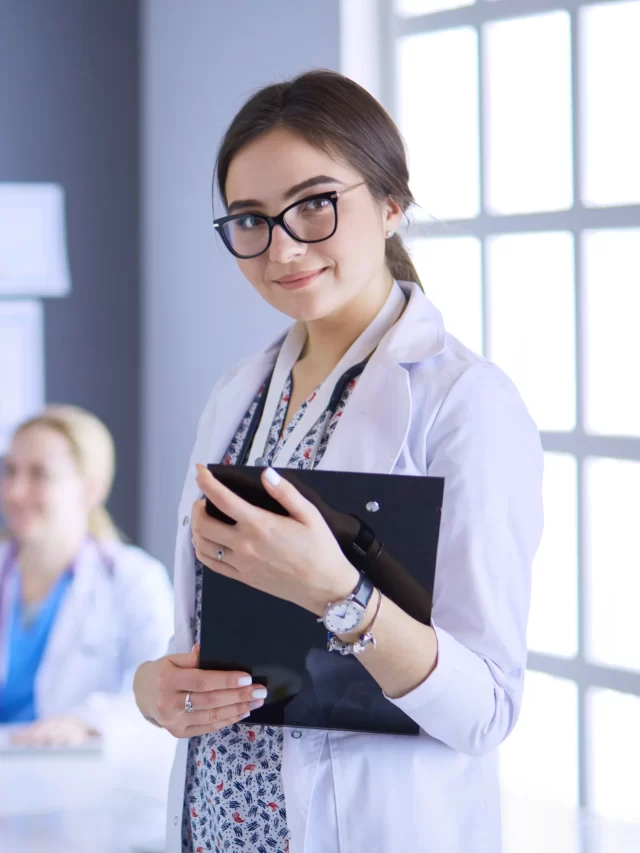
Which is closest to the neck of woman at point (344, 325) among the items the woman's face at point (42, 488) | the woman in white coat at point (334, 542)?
the woman in white coat at point (334, 542)

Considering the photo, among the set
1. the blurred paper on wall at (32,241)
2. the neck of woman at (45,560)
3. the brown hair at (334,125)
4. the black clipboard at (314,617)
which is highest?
the blurred paper on wall at (32,241)

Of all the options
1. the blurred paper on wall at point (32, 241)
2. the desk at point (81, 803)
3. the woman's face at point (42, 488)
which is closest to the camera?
the desk at point (81, 803)

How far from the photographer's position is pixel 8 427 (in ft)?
10.7

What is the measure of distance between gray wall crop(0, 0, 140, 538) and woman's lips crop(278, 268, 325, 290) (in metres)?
2.35

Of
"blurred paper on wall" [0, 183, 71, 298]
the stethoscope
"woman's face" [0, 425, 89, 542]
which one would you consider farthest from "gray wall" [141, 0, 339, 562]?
the stethoscope

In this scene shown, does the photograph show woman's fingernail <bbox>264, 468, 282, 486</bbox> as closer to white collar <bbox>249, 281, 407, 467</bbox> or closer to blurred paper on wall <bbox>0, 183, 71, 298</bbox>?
white collar <bbox>249, 281, 407, 467</bbox>

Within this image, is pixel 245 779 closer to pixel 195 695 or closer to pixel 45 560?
pixel 195 695

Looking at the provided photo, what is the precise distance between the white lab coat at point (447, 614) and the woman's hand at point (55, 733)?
1.25m

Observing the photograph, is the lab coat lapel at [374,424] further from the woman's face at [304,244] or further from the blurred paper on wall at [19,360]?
the blurred paper on wall at [19,360]

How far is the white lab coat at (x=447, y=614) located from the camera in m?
1.00

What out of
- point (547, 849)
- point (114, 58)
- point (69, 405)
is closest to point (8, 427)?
point (69, 405)

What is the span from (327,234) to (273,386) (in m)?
0.29

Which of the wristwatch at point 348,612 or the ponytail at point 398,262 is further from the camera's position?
the ponytail at point 398,262

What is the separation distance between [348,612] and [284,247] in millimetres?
433
